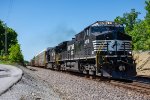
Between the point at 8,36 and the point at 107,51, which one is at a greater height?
the point at 8,36

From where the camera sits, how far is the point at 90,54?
2461cm

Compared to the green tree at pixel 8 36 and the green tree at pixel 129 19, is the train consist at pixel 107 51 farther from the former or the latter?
the green tree at pixel 8 36

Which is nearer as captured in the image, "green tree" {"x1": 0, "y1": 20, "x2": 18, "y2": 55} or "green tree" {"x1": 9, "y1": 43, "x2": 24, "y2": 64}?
"green tree" {"x1": 9, "y1": 43, "x2": 24, "y2": 64}

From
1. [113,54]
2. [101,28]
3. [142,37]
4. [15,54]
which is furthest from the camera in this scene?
[15,54]

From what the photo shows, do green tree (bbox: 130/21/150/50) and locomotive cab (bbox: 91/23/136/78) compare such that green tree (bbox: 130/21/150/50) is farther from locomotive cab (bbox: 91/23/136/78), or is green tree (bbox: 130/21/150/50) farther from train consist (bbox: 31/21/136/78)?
locomotive cab (bbox: 91/23/136/78)

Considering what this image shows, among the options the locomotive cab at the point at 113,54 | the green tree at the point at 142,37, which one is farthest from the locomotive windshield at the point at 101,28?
the green tree at the point at 142,37

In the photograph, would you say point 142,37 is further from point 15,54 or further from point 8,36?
point 8,36

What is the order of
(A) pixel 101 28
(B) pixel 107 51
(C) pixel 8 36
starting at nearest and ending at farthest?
(B) pixel 107 51, (A) pixel 101 28, (C) pixel 8 36

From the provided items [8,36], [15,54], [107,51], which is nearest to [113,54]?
[107,51]

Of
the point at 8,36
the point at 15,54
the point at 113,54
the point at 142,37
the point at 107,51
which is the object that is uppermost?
the point at 8,36

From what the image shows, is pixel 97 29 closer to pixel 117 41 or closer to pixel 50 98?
pixel 117 41

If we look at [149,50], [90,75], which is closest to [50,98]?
[90,75]

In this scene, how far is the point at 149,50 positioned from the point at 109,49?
2308 cm

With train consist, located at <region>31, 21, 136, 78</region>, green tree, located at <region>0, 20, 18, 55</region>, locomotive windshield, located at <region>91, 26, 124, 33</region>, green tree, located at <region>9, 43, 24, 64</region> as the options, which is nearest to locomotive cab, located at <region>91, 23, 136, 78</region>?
train consist, located at <region>31, 21, 136, 78</region>
